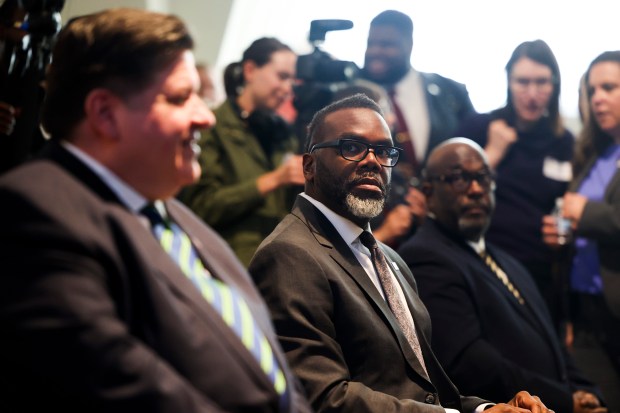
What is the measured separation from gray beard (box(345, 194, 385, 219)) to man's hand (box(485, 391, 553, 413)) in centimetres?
55

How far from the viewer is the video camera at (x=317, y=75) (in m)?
3.58

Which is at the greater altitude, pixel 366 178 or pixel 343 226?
pixel 366 178

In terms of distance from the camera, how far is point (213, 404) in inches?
50.5

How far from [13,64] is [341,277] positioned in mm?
1127

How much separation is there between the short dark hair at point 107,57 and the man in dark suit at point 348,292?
780 mm

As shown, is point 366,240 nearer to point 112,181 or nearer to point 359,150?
point 359,150

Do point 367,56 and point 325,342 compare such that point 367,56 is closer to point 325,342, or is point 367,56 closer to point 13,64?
point 13,64

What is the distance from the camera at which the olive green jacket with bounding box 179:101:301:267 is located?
330cm

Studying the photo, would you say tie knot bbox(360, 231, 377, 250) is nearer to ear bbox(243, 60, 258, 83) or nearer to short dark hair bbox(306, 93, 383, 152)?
short dark hair bbox(306, 93, 383, 152)

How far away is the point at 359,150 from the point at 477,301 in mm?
801

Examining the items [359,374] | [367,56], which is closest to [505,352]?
[359,374]

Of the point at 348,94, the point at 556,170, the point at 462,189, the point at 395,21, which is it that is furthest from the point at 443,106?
the point at 462,189

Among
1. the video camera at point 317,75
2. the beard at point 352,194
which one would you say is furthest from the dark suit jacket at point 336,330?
the video camera at point 317,75

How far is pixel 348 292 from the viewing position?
2111 mm
